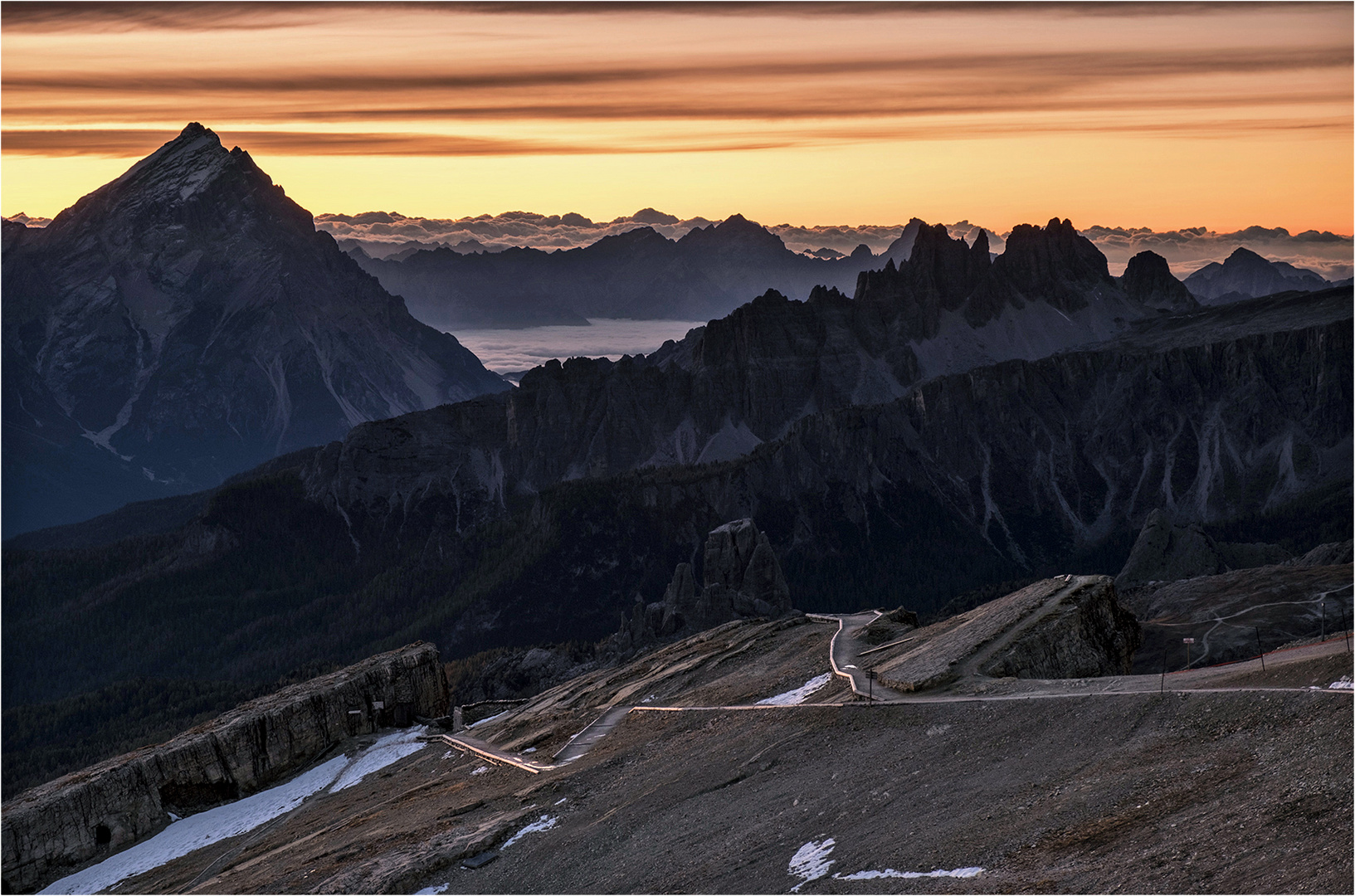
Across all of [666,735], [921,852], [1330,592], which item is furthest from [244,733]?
[1330,592]

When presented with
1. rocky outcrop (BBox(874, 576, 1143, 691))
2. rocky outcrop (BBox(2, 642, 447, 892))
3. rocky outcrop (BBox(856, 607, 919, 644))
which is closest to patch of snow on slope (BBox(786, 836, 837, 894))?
rocky outcrop (BBox(874, 576, 1143, 691))

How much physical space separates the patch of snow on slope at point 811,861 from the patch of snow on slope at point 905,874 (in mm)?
1118

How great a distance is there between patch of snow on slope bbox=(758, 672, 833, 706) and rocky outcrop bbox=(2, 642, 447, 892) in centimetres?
4450

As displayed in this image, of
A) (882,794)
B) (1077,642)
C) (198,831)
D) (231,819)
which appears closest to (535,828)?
(882,794)

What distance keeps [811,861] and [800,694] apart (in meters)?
27.0

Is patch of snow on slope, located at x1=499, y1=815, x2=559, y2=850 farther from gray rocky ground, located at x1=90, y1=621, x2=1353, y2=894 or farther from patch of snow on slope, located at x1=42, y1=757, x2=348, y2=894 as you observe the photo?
patch of snow on slope, located at x1=42, y1=757, x2=348, y2=894

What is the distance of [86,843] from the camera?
99.4m

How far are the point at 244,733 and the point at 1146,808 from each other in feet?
253

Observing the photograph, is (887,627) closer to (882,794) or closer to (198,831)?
(882,794)

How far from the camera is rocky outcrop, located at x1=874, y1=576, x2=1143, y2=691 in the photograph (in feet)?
249

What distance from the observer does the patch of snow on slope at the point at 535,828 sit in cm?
6794

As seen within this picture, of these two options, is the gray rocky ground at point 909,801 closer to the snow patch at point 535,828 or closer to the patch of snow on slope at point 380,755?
the snow patch at point 535,828

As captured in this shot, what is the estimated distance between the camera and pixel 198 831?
99.1 meters

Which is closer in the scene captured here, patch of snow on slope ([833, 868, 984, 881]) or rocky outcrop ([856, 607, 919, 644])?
patch of snow on slope ([833, 868, 984, 881])
